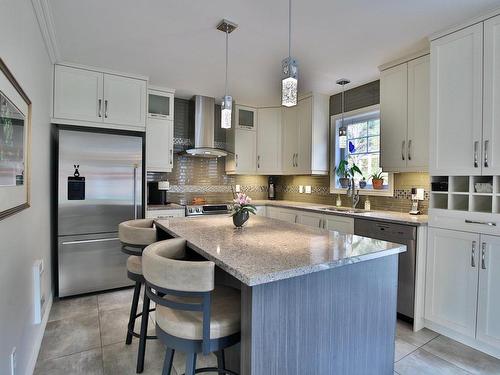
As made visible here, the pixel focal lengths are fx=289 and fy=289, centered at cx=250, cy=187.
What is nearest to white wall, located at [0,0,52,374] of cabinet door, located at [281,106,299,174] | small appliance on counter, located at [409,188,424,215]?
cabinet door, located at [281,106,299,174]

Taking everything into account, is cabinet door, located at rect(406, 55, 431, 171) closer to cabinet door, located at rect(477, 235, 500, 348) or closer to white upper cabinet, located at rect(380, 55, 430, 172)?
white upper cabinet, located at rect(380, 55, 430, 172)

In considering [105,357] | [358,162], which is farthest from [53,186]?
[358,162]

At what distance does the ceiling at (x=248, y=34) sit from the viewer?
6.77 ft

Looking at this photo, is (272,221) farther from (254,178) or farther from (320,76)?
(254,178)

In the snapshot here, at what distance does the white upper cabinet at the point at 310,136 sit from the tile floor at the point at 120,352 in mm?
2199

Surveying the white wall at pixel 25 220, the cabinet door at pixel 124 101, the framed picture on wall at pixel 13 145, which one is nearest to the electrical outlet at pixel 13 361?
the white wall at pixel 25 220

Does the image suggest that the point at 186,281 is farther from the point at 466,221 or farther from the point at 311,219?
the point at 311,219

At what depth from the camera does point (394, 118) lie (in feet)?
9.87

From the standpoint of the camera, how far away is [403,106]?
2.92 m

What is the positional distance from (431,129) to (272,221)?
1.57m

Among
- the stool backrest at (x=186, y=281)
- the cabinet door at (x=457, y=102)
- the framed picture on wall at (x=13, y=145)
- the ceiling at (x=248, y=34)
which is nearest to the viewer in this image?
the stool backrest at (x=186, y=281)

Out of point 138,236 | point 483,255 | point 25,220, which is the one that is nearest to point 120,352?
point 138,236

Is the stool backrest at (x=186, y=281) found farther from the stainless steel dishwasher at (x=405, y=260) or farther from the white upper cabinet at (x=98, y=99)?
the white upper cabinet at (x=98, y=99)

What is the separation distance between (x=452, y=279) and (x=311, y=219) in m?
1.58
